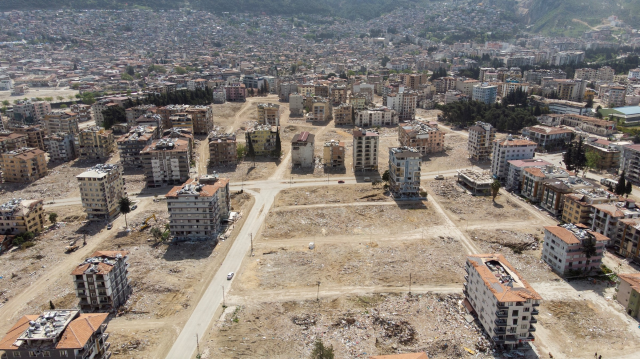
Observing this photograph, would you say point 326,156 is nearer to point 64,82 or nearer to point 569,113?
point 569,113

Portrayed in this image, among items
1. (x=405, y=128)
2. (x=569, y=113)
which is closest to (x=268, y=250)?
(x=405, y=128)

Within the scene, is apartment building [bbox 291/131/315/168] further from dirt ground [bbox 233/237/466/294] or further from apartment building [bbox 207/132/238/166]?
dirt ground [bbox 233/237/466/294]

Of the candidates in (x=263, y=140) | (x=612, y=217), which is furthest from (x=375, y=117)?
(x=612, y=217)

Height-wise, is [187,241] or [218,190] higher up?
[218,190]

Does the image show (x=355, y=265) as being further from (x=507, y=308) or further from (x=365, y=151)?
(x=365, y=151)

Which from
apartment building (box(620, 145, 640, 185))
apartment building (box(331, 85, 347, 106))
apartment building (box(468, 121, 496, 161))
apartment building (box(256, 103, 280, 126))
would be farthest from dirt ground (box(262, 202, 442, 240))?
apartment building (box(331, 85, 347, 106))

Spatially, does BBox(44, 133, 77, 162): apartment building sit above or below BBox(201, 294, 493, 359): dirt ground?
above
